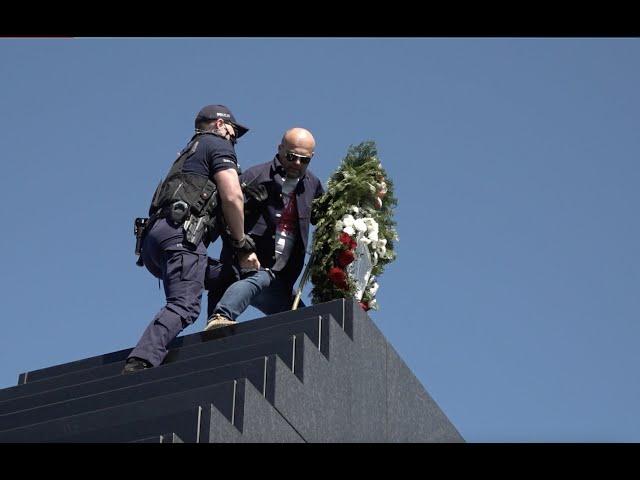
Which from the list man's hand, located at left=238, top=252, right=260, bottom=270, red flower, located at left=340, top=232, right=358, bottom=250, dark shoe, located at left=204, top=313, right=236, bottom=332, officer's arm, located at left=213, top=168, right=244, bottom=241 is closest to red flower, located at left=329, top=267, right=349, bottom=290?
red flower, located at left=340, top=232, right=358, bottom=250

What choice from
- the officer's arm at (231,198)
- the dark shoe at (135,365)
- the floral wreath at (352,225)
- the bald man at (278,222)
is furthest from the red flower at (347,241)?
the dark shoe at (135,365)

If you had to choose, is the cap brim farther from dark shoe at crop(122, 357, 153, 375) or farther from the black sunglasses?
dark shoe at crop(122, 357, 153, 375)

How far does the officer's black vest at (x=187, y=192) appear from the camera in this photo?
10.7 meters

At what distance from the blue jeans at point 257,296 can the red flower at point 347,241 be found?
1.92ft

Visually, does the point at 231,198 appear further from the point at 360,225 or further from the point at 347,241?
the point at 360,225

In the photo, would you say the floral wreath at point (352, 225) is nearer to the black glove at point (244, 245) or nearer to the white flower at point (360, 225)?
the white flower at point (360, 225)

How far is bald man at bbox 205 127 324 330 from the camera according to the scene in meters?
11.2

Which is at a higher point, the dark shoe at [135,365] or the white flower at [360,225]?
the white flower at [360,225]

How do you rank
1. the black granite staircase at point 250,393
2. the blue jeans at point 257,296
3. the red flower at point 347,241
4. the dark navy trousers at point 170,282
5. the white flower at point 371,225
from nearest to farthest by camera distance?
the black granite staircase at point 250,393, the dark navy trousers at point 170,282, the blue jeans at point 257,296, the red flower at point 347,241, the white flower at point 371,225

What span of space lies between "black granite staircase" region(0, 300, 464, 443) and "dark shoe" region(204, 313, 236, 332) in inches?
3.6

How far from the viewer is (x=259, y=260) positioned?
446 inches

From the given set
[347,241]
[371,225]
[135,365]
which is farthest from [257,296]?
[135,365]

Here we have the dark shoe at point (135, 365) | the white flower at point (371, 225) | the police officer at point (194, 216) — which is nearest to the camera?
the dark shoe at point (135, 365)
